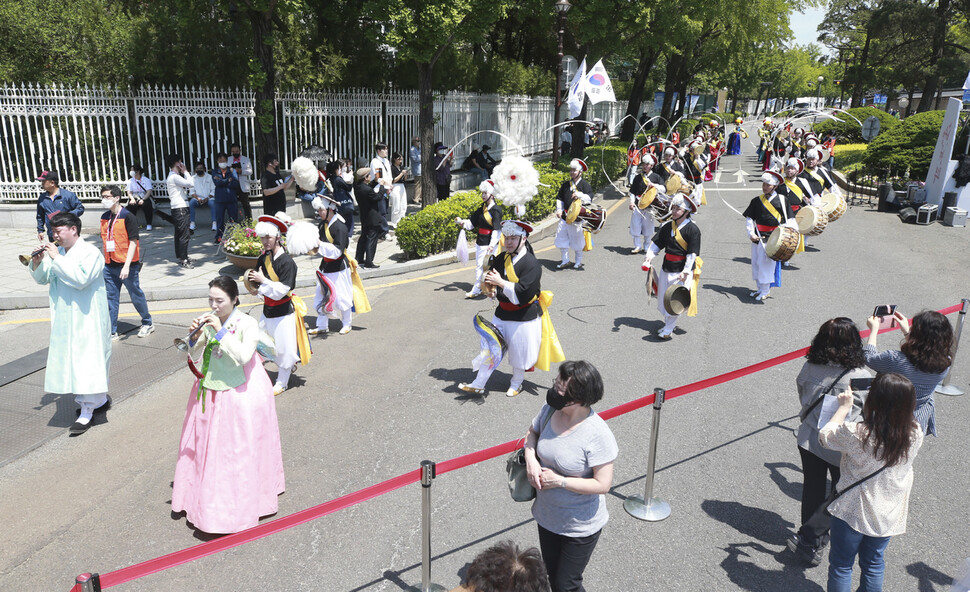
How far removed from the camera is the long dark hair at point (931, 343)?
13.6 feet

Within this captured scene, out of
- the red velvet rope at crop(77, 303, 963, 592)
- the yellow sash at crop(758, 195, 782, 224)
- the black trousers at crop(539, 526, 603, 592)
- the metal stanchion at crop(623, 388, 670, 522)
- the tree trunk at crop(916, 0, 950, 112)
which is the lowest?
the metal stanchion at crop(623, 388, 670, 522)

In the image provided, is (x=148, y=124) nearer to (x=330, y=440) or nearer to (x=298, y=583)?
(x=330, y=440)

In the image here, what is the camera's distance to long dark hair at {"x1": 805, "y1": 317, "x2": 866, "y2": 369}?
13.6 ft

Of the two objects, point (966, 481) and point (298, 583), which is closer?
point (298, 583)

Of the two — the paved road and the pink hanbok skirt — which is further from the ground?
the pink hanbok skirt

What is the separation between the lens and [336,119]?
16578 mm

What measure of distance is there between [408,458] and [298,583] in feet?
5.38

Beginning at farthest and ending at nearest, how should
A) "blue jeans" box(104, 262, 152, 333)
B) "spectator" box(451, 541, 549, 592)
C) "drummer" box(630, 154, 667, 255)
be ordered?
"drummer" box(630, 154, 667, 255), "blue jeans" box(104, 262, 152, 333), "spectator" box(451, 541, 549, 592)

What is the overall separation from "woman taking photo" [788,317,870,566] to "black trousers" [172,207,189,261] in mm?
10361

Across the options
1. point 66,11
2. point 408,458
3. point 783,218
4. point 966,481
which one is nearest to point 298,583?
point 408,458

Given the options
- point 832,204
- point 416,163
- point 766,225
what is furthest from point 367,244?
point 832,204

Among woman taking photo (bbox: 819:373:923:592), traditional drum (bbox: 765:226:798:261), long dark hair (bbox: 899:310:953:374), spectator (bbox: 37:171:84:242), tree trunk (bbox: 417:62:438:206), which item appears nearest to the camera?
woman taking photo (bbox: 819:373:923:592)

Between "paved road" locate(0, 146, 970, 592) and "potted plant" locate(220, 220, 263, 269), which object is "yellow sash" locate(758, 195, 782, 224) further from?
"potted plant" locate(220, 220, 263, 269)

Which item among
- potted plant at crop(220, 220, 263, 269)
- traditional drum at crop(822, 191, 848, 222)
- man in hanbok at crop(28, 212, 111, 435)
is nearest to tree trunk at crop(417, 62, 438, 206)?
potted plant at crop(220, 220, 263, 269)
